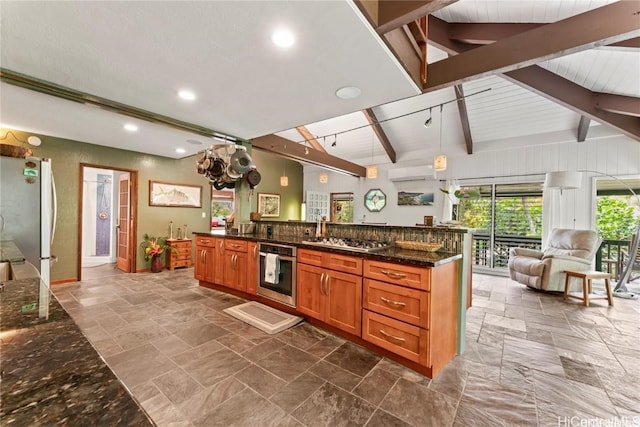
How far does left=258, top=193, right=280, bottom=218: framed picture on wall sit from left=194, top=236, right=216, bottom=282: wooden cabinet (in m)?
3.73

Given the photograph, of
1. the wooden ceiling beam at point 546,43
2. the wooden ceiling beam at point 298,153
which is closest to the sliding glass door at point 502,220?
the wooden ceiling beam at point 298,153

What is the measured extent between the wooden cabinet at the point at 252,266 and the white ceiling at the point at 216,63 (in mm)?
1682

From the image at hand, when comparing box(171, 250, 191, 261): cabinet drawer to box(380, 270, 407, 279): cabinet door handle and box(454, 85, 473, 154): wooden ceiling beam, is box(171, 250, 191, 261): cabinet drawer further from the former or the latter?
box(454, 85, 473, 154): wooden ceiling beam

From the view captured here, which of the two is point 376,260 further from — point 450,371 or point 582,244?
point 582,244

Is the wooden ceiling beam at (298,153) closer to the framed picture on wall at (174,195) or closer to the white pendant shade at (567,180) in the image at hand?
the framed picture on wall at (174,195)

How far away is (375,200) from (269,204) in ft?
10.8

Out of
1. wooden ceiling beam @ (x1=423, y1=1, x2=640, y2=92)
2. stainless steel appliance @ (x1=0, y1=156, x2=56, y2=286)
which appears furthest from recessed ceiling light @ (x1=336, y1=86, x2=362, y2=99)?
stainless steel appliance @ (x1=0, y1=156, x2=56, y2=286)

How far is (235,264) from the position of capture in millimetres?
3600

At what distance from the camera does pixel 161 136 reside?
3.99 m

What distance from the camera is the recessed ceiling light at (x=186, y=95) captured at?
2.57 metres

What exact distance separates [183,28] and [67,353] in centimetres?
189

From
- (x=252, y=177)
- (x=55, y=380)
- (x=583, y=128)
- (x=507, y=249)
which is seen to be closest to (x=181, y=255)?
(x=252, y=177)

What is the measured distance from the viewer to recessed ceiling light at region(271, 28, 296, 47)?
1.69 m

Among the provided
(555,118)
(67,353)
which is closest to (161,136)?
(67,353)
